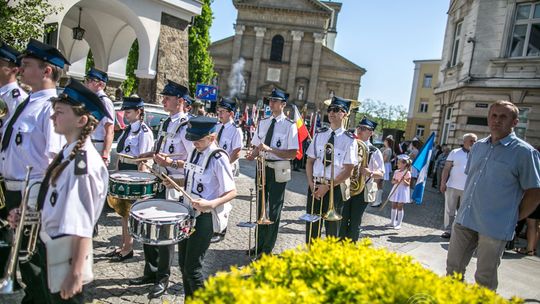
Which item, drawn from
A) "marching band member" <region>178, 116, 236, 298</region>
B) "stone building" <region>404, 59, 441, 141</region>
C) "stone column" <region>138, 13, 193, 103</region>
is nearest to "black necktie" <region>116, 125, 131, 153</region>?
"marching band member" <region>178, 116, 236, 298</region>

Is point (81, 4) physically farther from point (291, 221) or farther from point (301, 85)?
point (301, 85)

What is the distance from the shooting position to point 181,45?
13.8 metres

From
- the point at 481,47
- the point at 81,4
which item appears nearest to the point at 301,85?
the point at 481,47

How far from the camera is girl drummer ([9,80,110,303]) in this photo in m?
2.29

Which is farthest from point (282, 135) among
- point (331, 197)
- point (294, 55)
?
point (294, 55)

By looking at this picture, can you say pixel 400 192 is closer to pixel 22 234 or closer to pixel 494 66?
pixel 22 234

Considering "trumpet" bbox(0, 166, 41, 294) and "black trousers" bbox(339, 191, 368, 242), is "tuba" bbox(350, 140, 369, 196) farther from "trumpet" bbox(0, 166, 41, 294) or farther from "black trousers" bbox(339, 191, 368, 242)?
"trumpet" bbox(0, 166, 41, 294)

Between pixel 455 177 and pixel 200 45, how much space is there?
27.1 m

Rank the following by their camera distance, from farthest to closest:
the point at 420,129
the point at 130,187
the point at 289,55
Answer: the point at 289,55 < the point at 420,129 < the point at 130,187

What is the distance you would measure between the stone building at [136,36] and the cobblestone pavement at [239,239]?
4975 mm

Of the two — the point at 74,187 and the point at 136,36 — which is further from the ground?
the point at 136,36

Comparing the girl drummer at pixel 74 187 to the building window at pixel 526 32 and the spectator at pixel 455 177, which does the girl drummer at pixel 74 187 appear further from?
the building window at pixel 526 32

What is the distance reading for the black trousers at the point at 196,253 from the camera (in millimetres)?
3348

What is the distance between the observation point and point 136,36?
1361cm
